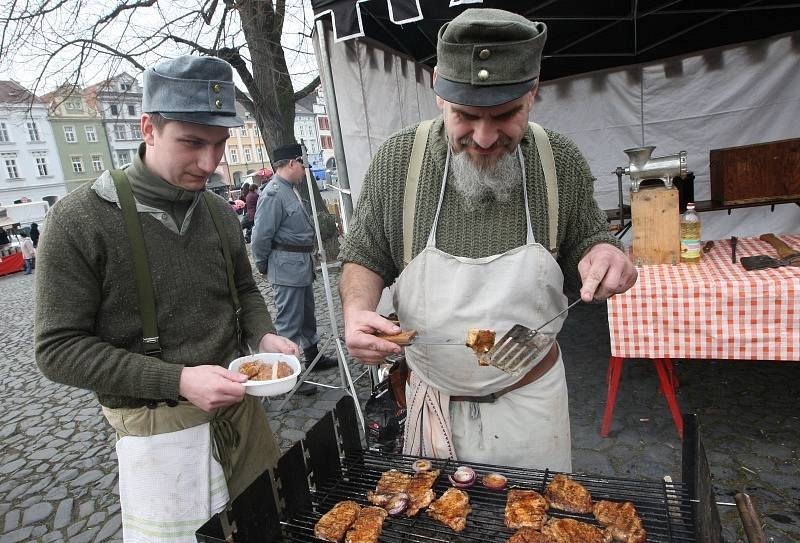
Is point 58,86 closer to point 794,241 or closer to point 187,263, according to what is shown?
point 187,263

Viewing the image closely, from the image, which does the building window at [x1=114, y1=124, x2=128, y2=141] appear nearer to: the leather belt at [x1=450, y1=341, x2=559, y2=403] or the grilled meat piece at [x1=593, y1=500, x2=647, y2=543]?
the leather belt at [x1=450, y1=341, x2=559, y2=403]

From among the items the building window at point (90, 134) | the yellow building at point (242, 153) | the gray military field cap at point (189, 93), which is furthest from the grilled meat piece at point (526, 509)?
the yellow building at point (242, 153)

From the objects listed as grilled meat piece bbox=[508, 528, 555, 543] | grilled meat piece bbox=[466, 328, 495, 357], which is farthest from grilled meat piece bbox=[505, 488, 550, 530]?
grilled meat piece bbox=[466, 328, 495, 357]

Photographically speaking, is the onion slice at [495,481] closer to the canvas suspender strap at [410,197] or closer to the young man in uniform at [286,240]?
the canvas suspender strap at [410,197]

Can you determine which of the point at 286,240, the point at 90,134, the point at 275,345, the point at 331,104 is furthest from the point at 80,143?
the point at 275,345

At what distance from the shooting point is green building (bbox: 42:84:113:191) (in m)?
46.3

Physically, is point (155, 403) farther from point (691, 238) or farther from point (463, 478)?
point (691, 238)

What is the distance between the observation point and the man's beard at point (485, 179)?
166 cm

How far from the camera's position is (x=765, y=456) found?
3.13 m

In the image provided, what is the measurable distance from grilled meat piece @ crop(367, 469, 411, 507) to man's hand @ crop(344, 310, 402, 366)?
485 mm

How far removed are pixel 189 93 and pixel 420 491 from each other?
1.53 metres

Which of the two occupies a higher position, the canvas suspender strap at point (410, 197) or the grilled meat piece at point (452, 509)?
the canvas suspender strap at point (410, 197)

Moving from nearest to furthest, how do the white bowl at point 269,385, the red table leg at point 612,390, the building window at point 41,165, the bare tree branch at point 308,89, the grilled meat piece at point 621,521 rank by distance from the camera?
the grilled meat piece at point 621,521
the white bowl at point 269,385
the red table leg at point 612,390
the bare tree branch at point 308,89
the building window at point 41,165

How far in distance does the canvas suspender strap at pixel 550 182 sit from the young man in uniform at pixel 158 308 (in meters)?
1.10
